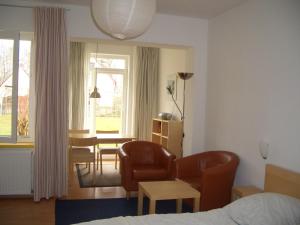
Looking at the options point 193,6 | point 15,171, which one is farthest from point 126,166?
point 193,6

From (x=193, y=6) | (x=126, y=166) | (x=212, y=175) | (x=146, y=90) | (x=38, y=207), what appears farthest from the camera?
(x=146, y=90)

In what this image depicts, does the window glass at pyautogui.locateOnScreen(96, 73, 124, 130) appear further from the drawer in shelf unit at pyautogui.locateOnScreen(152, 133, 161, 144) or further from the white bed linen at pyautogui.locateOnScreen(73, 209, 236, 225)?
the white bed linen at pyautogui.locateOnScreen(73, 209, 236, 225)

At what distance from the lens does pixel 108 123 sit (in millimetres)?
7344

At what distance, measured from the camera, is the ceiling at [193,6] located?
3934 millimetres

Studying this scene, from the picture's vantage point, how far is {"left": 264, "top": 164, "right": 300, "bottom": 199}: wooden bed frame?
2.80 metres

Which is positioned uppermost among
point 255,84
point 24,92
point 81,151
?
point 255,84

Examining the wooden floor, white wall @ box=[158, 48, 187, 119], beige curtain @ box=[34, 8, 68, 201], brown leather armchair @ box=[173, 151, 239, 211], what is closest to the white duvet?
brown leather armchair @ box=[173, 151, 239, 211]

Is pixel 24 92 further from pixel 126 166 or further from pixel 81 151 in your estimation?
pixel 126 166

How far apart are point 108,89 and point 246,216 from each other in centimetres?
543

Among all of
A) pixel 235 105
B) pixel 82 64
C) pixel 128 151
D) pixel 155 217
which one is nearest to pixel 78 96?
pixel 82 64

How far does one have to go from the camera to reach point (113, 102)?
24.1 ft

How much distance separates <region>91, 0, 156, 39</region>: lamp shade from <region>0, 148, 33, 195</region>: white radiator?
9.29 ft

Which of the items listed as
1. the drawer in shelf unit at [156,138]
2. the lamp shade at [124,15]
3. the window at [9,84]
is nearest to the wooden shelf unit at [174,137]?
the drawer in shelf unit at [156,138]

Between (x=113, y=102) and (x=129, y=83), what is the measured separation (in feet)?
2.00
